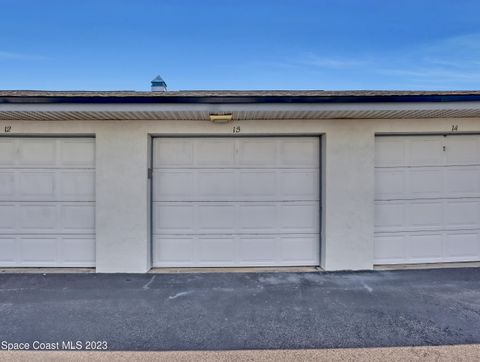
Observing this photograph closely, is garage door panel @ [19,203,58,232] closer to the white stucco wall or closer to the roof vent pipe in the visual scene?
the white stucco wall

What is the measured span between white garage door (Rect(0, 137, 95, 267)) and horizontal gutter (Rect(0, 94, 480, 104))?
1.08 m

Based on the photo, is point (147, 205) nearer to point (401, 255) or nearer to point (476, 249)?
point (401, 255)

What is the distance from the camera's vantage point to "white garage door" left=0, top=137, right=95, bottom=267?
16.5 feet

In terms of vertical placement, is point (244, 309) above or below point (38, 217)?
below

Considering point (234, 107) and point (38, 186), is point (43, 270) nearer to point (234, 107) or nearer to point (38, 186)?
point (38, 186)

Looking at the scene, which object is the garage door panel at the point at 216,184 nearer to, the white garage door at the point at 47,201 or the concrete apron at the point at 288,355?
the white garage door at the point at 47,201

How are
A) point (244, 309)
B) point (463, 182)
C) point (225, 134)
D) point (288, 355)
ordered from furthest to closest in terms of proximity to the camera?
point (463, 182) → point (225, 134) → point (244, 309) → point (288, 355)

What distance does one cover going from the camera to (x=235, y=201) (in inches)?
202

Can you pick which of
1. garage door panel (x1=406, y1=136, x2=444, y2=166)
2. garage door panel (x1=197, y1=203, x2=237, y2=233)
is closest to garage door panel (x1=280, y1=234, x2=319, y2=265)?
garage door panel (x1=197, y1=203, x2=237, y2=233)

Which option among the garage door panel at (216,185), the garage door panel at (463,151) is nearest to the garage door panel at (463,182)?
the garage door panel at (463,151)

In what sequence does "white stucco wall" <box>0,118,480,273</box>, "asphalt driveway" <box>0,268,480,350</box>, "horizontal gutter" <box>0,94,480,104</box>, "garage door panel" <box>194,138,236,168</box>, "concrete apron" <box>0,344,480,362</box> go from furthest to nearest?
"garage door panel" <box>194,138,236,168</box>
"white stucco wall" <box>0,118,480,273</box>
"horizontal gutter" <box>0,94,480,104</box>
"asphalt driveway" <box>0,268,480,350</box>
"concrete apron" <box>0,344,480,362</box>

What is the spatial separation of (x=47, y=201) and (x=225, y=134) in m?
3.36

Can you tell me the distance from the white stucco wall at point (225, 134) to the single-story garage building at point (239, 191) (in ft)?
0.06

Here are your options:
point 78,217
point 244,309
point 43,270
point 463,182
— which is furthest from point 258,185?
point 43,270
